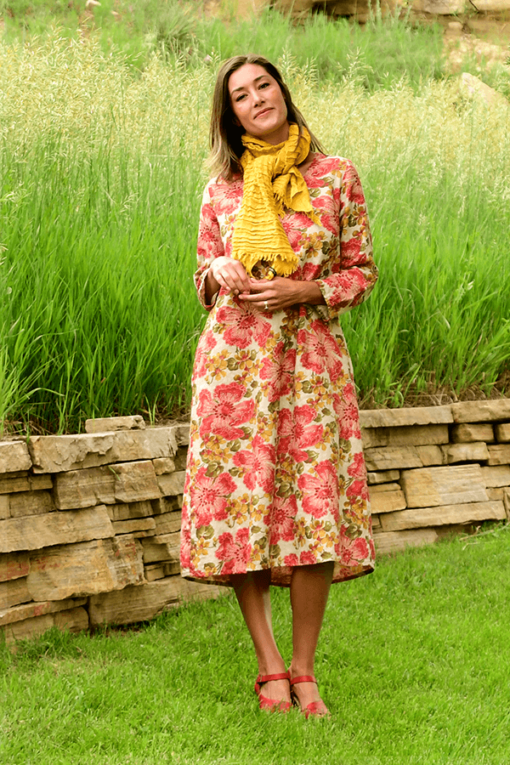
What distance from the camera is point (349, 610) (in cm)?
327

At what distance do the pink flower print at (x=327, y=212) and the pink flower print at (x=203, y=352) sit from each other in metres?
0.49

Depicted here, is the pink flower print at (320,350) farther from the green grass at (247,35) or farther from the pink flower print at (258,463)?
the green grass at (247,35)

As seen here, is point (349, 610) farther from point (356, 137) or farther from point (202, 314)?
point (356, 137)

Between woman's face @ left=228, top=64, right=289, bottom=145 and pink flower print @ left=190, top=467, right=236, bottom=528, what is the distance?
1.08 meters

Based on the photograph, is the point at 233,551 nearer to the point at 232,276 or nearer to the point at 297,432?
the point at 297,432

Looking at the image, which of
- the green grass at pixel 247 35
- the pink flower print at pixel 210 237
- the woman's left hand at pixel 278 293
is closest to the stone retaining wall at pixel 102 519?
the pink flower print at pixel 210 237

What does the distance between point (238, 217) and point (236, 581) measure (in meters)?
1.11

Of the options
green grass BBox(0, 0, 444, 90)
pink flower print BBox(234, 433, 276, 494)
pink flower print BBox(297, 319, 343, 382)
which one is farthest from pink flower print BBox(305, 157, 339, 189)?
green grass BBox(0, 0, 444, 90)

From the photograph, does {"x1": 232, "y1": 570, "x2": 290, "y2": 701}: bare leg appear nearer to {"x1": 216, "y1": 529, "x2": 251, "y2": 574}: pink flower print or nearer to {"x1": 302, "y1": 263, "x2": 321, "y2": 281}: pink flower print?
{"x1": 216, "y1": 529, "x2": 251, "y2": 574}: pink flower print

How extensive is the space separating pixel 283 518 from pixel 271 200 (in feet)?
3.14

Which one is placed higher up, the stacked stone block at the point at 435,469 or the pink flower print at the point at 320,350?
the pink flower print at the point at 320,350

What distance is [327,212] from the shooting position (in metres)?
2.48

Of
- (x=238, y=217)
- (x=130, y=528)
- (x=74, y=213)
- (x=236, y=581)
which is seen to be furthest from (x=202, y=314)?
(x=236, y=581)

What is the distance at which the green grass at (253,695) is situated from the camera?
7.16 feet
